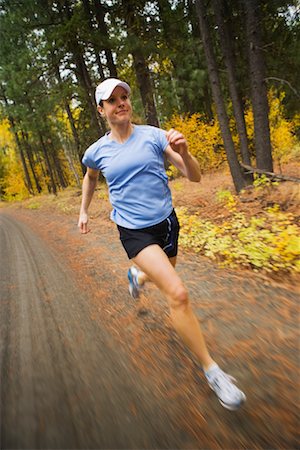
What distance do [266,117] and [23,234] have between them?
9.26 m

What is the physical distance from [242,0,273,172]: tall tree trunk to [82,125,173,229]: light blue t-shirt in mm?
6051

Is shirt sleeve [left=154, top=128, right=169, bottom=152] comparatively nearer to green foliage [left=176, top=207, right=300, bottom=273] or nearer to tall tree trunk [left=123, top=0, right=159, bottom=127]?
green foliage [left=176, top=207, right=300, bottom=273]

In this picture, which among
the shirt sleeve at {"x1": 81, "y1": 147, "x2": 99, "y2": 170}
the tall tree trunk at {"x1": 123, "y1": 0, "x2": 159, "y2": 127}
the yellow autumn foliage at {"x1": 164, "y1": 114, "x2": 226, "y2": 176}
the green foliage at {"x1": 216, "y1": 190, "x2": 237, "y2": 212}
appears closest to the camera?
the shirt sleeve at {"x1": 81, "y1": 147, "x2": 99, "y2": 170}

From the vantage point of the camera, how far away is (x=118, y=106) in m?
2.58

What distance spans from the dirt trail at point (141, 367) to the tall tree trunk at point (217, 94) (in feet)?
15.0

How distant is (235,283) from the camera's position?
166 inches

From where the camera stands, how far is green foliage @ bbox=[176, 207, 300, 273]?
14.3 feet

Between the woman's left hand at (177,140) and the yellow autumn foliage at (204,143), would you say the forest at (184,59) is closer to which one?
the yellow autumn foliage at (204,143)

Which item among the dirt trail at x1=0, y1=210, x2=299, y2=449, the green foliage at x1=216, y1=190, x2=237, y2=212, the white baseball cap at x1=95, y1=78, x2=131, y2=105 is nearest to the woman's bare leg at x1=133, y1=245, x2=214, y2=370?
the dirt trail at x1=0, y1=210, x2=299, y2=449

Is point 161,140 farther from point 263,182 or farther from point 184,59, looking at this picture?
point 184,59

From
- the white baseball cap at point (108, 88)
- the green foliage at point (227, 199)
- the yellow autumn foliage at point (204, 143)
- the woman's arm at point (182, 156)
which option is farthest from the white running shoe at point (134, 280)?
the yellow autumn foliage at point (204, 143)

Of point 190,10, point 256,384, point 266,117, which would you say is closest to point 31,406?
point 256,384

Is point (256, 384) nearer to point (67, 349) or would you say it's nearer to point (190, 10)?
point (67, 349)

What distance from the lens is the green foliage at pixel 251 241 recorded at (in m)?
4.36
